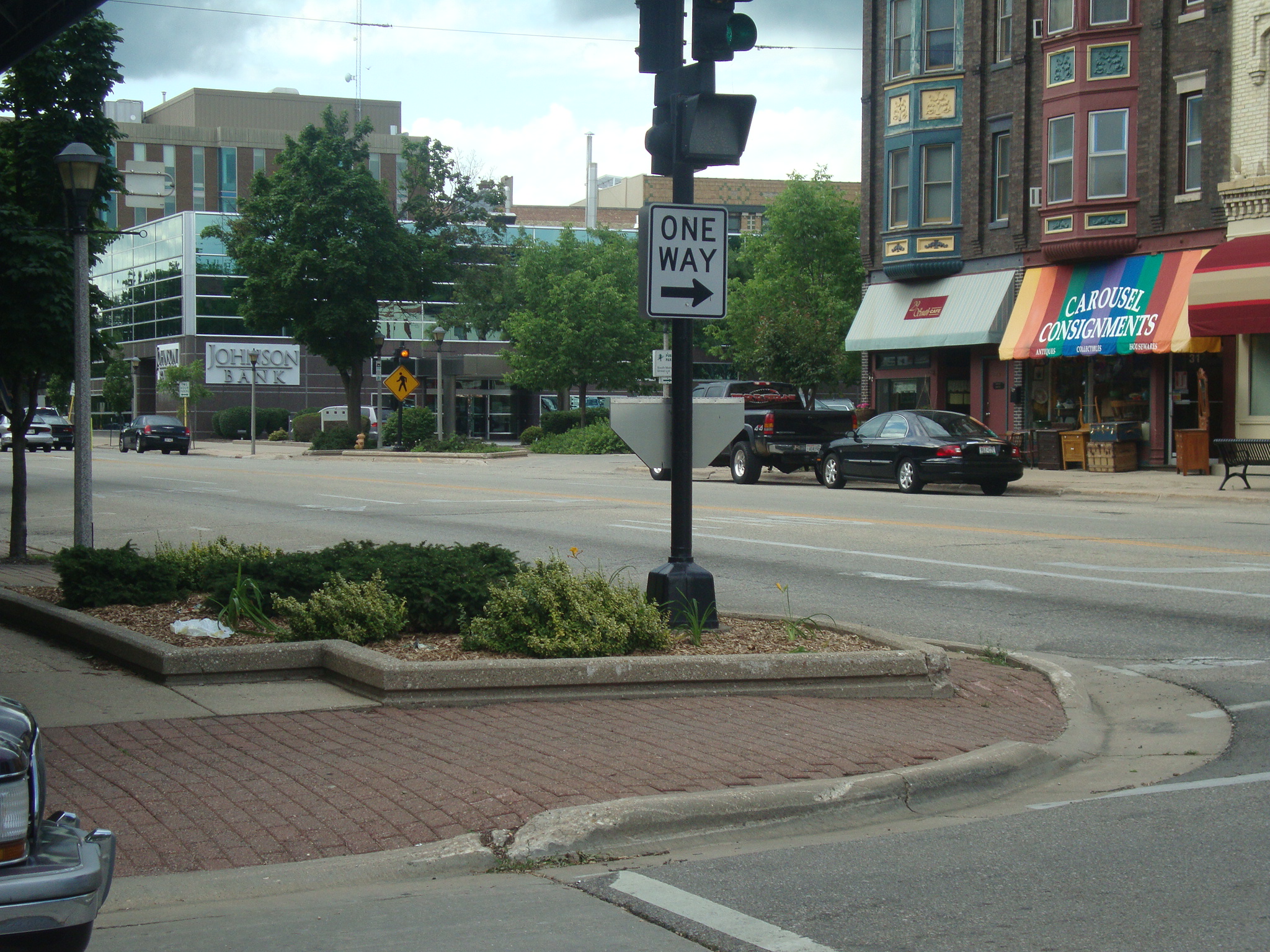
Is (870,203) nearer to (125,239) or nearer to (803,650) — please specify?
(803,650)

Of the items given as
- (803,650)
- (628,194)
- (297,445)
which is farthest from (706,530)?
(628,194)

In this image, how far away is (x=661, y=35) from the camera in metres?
8.18

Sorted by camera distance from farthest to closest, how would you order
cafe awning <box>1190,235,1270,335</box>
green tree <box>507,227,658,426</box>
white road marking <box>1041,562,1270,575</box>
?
1. green tree <box>507,227,658,426</box>
2. cafe awning <box>1190,235,1270,335</box>
3. white road marking <box>1041,562,1270,575</box>

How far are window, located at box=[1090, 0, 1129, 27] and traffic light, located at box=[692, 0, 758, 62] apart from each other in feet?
78.8

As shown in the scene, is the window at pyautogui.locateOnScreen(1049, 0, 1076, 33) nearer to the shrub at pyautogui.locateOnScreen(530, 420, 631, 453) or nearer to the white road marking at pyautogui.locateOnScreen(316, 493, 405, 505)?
the white road marking at pyautogui.locateOnScreen(316, 493, 405, 505)

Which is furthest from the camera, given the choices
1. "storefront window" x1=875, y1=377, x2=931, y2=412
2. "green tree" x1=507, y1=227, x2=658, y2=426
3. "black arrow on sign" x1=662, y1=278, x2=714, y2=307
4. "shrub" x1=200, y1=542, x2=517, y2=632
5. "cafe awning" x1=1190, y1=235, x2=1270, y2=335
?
"green tree" x1=507, y1=227, x2=658, y2=426

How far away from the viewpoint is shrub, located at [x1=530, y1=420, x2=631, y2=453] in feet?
147

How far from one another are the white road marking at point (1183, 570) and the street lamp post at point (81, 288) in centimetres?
946

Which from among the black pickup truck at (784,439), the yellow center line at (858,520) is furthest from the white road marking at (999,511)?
the black pickup truck at (784,439)

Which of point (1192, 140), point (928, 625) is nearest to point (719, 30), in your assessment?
point (928, 625)

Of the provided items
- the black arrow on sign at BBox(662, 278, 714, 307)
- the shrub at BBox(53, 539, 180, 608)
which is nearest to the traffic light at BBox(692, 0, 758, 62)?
the black arrow on sign at BBox(662, 278, 714, 307)

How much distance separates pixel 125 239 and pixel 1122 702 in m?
79.8

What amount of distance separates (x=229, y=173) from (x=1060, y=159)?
7018 cm

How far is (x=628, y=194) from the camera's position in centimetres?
10912
